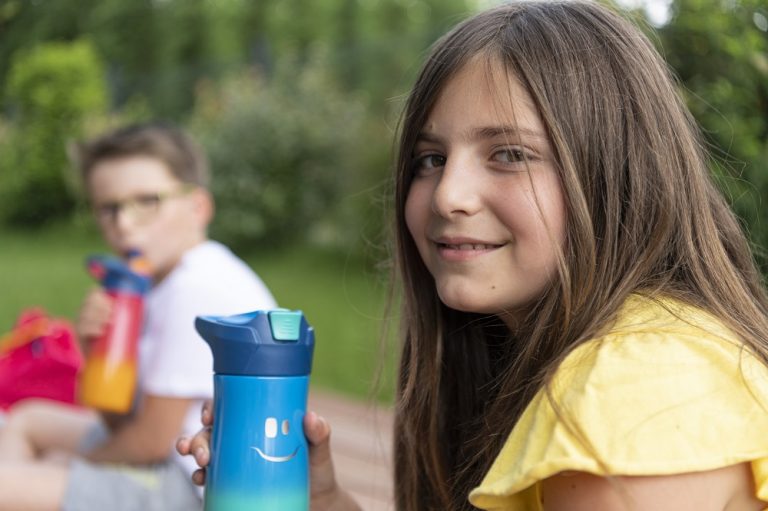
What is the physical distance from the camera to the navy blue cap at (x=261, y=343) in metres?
1.37

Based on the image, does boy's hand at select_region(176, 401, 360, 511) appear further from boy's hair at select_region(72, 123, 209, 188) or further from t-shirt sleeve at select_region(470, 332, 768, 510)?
boy's hair at select_region(72, 123, 209, 188)

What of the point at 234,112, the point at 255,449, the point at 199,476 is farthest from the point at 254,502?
the point at 234,112

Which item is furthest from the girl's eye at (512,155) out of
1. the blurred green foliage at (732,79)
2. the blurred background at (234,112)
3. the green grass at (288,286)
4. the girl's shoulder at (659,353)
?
the blurred background at (234,112)

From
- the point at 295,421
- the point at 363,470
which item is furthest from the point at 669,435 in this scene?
the point at 363,470

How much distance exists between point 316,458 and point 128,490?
3.14 ft

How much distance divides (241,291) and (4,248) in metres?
7.44

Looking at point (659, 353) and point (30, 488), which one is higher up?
point (659, 353)

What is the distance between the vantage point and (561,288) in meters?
1.39

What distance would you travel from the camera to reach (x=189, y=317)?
2590mm

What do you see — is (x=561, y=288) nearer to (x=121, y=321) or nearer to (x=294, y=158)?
Answer: (x=121, y=321)

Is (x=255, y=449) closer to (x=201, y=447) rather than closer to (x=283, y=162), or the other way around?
(x=201, y=447)

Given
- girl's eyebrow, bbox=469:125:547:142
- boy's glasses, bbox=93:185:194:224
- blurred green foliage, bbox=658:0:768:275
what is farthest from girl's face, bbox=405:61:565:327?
boy's glasses, bbox=93:185:194:224

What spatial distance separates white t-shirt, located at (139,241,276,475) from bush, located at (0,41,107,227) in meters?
7.18

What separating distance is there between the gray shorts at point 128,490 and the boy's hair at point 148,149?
3.43ft
